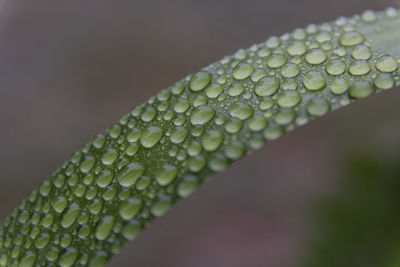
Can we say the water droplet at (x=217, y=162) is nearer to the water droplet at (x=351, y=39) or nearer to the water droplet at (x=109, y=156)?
the water droplet at (x=109, y=156)

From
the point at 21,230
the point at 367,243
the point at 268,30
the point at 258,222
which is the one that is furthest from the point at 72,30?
the point at 21,230

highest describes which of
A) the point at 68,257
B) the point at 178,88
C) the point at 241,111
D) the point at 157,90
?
the point at 157,90

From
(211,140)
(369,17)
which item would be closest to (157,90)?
(369,17)

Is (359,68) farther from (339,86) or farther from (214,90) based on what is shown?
(214,90)

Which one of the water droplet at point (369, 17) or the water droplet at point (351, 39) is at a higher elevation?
the water droplet at point (369, 17)

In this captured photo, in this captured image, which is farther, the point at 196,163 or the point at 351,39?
the point at 351,39

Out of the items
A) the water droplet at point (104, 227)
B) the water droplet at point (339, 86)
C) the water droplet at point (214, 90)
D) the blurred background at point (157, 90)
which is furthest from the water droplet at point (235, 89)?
the blurred background at point (157, 90)
